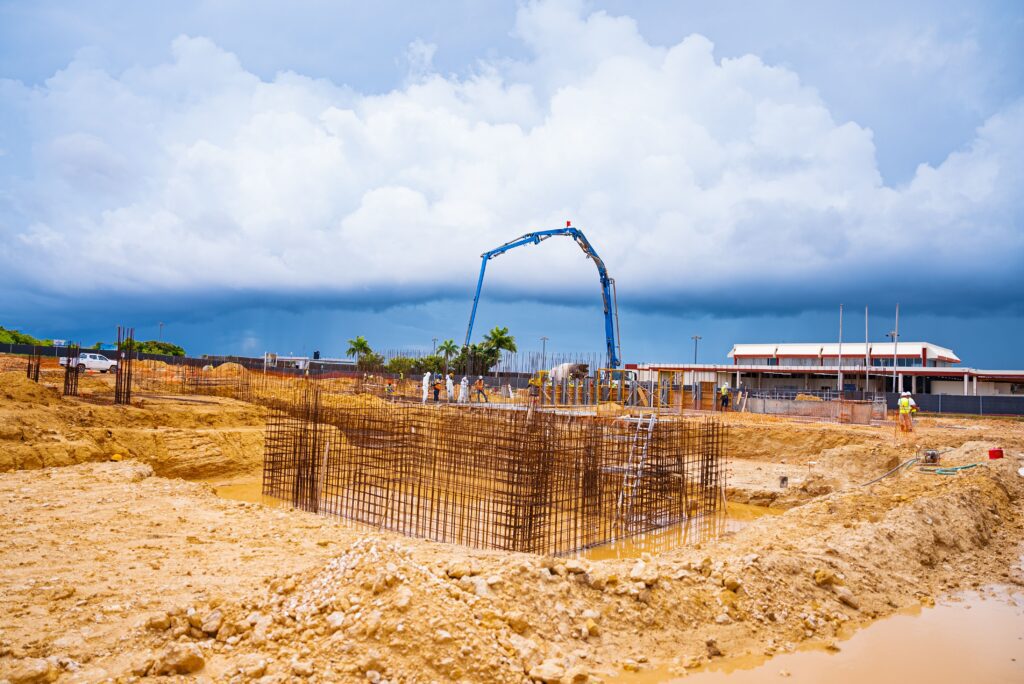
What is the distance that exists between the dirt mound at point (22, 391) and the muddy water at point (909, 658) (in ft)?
50.4

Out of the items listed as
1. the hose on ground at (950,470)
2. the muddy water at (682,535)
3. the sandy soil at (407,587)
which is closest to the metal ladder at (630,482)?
the muddy water at (682,535)

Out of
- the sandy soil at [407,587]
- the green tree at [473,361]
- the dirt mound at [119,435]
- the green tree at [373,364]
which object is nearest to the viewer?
the sandy soil at [407,587]

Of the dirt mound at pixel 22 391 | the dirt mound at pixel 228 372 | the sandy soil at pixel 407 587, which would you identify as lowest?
the sandy soil at pixel 407 587

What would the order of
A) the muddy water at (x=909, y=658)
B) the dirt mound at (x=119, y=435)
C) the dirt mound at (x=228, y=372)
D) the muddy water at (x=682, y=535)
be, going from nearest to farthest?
the muddy water at (x=909, y=658) < the muddy water at (x=682, y=535) < the dirt mound at (x=119, y=435) < the dirt mound at (x=228, y=372)

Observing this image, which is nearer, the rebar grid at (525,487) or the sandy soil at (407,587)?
the sandy soil at (407,587)

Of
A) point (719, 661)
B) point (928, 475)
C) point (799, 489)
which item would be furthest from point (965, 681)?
point (799, 489)

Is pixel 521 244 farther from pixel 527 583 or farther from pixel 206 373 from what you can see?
pixel 527 583

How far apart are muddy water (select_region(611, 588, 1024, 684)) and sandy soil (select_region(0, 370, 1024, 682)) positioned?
0.57ft

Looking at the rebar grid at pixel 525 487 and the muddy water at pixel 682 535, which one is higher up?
the rebar grid at pixel 525 487

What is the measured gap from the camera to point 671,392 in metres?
27.2

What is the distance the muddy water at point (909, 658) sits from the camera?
17.5 ft

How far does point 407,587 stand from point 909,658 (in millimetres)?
4632

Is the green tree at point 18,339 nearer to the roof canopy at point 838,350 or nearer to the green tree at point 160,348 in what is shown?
the green tree at point 160,348

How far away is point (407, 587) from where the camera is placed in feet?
15.8
